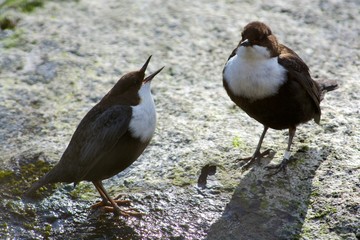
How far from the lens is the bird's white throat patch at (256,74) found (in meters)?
4.80

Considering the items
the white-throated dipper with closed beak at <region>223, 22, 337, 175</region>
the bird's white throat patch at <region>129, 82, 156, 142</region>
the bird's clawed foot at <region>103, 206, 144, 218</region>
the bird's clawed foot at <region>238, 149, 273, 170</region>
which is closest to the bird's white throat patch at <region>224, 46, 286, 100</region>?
the white-throated dipper with closed beak at <region>223, 22, 337, 175</region>

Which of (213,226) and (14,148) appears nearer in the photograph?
(213,226)

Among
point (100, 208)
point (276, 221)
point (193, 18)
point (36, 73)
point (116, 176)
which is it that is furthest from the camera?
point (193, 18)

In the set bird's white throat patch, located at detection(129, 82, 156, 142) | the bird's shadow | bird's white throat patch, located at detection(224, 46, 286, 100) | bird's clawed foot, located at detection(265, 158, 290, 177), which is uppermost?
bird's white throat patch, located at detection(224, 46, 286, 100)

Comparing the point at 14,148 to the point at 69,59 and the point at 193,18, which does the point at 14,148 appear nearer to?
the point at 69,59

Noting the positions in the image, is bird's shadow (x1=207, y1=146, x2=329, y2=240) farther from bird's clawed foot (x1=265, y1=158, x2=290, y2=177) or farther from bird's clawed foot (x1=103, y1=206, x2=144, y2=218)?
bird's clawed foot (x1=103, y1=206, x2=144, y2=218)

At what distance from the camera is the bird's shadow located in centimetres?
434

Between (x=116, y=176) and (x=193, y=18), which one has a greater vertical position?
(x=193, y=18)

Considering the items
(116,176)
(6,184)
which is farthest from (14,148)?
(116,176)

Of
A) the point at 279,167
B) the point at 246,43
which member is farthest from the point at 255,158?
the point at 246,43

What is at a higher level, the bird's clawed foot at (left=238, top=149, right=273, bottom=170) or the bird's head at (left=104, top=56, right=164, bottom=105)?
the bird's head at (left=104, top=56, right=164, bottom=105)

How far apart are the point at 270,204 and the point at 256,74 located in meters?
0.93

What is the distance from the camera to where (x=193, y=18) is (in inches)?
290

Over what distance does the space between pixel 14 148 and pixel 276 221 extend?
2.20 meters
